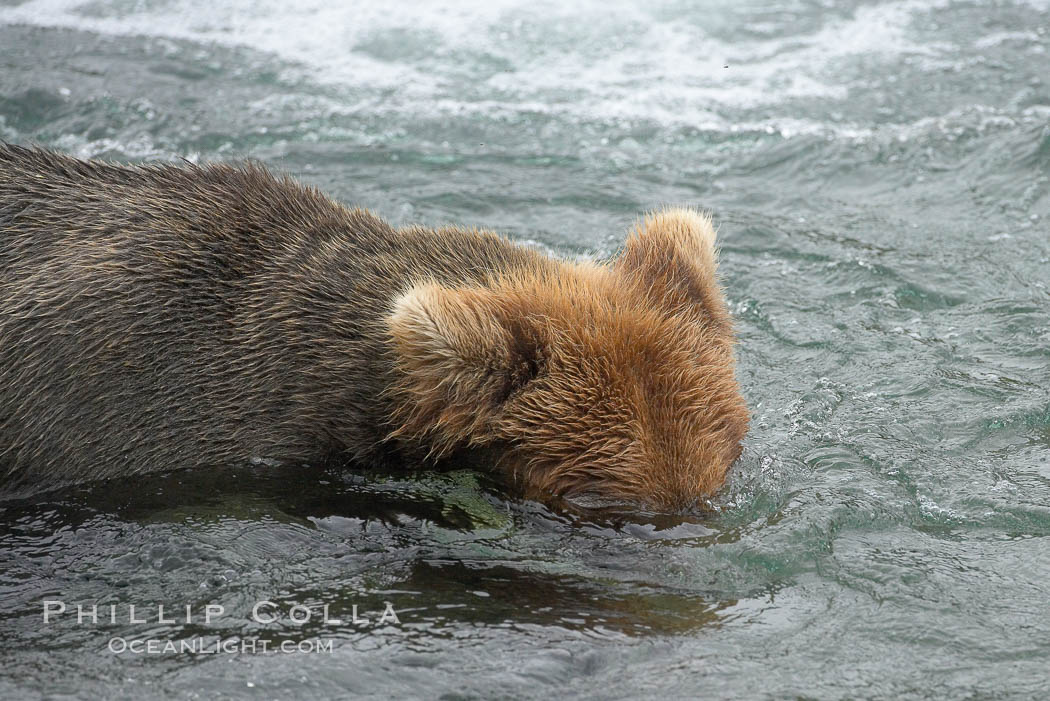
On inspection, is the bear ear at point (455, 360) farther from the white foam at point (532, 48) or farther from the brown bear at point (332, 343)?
the white foam at point (532, 48)

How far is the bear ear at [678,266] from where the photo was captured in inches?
237

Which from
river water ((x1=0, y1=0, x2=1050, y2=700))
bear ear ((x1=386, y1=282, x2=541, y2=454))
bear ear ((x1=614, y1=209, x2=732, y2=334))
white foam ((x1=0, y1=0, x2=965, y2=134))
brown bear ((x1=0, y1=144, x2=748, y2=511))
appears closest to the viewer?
river water ((x1=0, y1=0, x2=1050, y2=700))

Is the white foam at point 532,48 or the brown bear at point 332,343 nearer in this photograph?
the brown bear at point 332,343

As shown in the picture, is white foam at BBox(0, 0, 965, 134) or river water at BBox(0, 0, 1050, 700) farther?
white foam at BBox(0, 0, 965, 134)

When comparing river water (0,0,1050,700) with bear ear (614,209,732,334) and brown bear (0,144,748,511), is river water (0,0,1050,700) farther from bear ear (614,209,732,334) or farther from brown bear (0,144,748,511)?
bear ear (614,209,732,334)

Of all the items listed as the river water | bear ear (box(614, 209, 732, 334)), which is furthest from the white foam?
bear ear (box(614, 209, 732, 334))

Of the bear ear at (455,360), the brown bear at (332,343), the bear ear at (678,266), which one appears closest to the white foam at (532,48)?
the bear ear at (678,266)

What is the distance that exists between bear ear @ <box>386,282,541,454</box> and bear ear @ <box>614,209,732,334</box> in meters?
0.87

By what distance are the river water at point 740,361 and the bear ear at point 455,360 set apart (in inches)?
19.6

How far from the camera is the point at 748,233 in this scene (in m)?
10.3

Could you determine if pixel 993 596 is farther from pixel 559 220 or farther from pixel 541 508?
pixel 559 220

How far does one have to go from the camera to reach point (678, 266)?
20.1 feet

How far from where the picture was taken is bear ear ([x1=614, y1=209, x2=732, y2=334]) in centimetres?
602

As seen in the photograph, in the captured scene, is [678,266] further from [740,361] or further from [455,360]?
[740,361]
